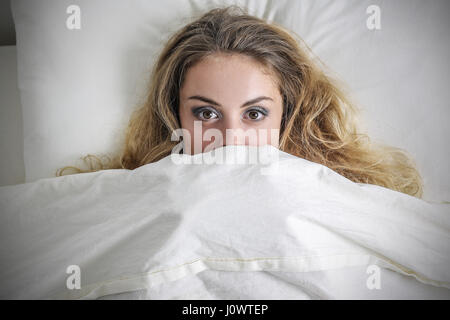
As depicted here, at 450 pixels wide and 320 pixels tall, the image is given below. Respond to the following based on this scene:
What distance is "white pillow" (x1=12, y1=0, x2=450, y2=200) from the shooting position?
3.39 feet

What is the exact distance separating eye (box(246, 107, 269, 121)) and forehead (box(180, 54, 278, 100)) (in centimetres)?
4

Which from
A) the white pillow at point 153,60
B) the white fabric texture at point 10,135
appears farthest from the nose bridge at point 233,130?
the white fabric texture at point 10,135

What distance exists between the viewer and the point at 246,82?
0.89m

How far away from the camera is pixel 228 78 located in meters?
0.88

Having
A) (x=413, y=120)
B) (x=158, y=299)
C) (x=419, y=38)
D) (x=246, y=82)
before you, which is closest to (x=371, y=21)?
(x=419, y=38)

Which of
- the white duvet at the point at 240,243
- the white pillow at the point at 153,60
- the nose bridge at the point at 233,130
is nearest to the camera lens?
the white duvet at the point at 240,243

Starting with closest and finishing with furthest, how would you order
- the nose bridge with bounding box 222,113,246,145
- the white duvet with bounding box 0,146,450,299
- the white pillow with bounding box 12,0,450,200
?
1. the white duvet with bounding box 0,146,450,299
2. the nose bridge with bounding box 222,113,246,145
3. the white pillow with bounding box 12,0,450,200

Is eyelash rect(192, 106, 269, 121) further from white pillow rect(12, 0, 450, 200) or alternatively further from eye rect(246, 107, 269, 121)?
white pillow rect(12, 0, 450, 200)

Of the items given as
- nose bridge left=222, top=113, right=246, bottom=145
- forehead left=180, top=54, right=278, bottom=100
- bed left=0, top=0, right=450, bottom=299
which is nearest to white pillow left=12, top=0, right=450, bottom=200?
bed left=0, top=0, right=450, bottom=299

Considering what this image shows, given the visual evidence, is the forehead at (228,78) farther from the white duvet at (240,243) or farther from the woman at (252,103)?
the white duvet at (240,243)

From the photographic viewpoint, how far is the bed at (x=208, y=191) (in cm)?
70

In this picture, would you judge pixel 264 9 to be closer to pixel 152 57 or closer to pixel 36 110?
pixel 152 57

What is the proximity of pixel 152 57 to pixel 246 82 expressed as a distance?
0.38 m

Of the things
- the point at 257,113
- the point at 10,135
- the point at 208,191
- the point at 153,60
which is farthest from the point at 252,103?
the point at 10,135
